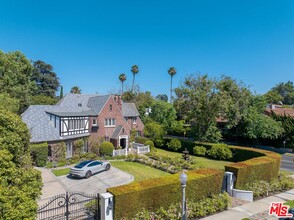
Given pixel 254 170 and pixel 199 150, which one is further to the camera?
pixel 199 150

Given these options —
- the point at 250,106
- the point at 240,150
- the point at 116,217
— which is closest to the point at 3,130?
the point at 116,217

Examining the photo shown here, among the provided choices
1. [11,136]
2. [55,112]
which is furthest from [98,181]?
[55,112]

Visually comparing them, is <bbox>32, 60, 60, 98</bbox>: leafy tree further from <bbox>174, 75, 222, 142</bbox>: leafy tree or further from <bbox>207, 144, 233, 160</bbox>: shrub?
<bbox>207, 144, 233, 160</bbox>: shrub

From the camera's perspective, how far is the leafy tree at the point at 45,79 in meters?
65.3

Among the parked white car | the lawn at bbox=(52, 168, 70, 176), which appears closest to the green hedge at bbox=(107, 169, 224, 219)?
the parked white car

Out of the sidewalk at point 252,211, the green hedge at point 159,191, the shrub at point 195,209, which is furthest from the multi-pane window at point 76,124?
the sidewalk at point 252,211

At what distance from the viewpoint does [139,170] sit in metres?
23.0

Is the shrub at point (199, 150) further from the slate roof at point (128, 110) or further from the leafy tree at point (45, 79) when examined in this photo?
the leafy tree at point (45, 79)

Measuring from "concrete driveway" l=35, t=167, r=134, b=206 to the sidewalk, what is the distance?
30.1 feet

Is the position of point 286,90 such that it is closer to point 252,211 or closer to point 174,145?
point 174,145

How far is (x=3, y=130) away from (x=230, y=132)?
140 feet

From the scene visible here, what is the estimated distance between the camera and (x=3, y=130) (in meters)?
8.87

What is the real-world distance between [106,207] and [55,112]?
2195 centimetres

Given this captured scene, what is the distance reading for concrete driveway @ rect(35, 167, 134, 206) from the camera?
54.7 ft
